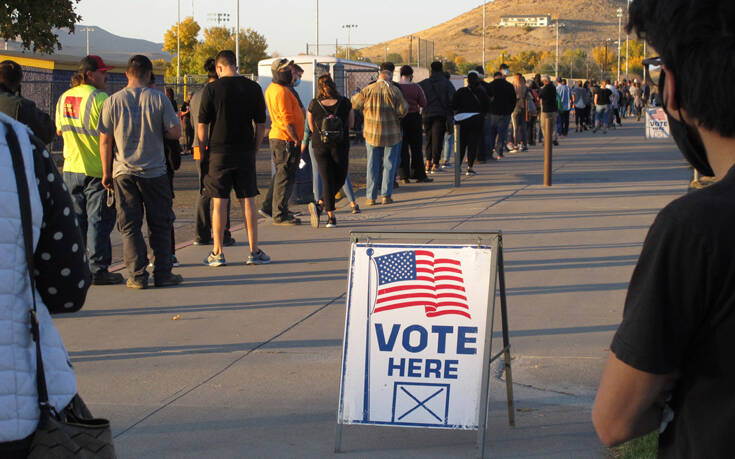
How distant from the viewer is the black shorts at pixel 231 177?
28.5 feet

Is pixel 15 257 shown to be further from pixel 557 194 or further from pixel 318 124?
pixel 557 194

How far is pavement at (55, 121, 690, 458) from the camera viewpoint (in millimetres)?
4566

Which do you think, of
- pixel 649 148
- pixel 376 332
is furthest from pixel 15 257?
pixel 649 148

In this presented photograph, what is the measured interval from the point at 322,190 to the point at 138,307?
4.73 metres

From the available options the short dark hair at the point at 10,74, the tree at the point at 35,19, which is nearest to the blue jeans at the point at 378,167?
the short dark hair at the point at 10,74

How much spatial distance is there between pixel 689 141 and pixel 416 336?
272 centimetres

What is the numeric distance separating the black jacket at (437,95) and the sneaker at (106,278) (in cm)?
944

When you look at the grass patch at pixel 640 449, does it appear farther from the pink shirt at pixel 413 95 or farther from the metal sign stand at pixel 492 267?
the pink shirt at pixel 413 95

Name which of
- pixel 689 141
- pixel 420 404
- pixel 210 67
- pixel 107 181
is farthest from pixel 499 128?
pixel 689 141

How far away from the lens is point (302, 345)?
6.19m

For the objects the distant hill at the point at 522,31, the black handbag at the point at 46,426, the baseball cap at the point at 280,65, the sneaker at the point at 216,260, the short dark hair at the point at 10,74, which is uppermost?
the distant hill at the point at 522,31

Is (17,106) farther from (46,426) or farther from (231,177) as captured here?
(46,426)

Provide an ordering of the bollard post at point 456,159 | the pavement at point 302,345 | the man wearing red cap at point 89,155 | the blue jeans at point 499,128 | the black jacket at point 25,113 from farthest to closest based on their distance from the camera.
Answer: the blue jeans at point 499,128, the bollard post at point 456,159, the man wearing red cap at point 89,155, the black jacket at point 25,113, the pavement at point 302,345

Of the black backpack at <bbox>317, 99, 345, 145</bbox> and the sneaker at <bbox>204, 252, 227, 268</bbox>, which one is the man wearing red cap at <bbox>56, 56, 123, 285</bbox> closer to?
the sneaker at <bbox>204, 252, 227, 268</bbox>
